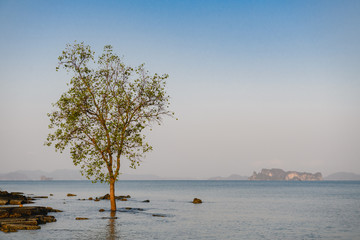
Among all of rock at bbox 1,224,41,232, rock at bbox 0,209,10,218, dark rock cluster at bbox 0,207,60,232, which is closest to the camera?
rock at bbox 1,224,41,232

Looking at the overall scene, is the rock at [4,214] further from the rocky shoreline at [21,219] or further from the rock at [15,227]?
the rock at [15,227]


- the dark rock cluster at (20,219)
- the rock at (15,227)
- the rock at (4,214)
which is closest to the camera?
the rock at (15,227)

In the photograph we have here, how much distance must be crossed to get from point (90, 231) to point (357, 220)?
125ft

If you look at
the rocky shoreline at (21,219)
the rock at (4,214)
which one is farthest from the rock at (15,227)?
the rock at (4,214)

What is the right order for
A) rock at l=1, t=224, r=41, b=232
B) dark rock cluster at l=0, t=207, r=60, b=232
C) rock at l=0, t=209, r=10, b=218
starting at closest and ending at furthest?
rock at l=1, t=224, r=41, b=232 → dark rock cluster at l=0, t=207, r=60, b=232 → rock at l=0, t=209, r=10, b=218

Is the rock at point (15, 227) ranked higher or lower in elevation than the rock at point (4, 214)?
lower

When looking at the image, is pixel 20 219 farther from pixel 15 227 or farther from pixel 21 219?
pixel 15 227

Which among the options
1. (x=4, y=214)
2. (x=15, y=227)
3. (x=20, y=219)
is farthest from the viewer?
(x=4, y=214)

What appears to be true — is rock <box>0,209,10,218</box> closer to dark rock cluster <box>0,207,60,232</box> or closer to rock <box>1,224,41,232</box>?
dark rock cluster <box>0,207,60,232</box>

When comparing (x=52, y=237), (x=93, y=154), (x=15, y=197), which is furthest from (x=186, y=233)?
(x=15, y=197)

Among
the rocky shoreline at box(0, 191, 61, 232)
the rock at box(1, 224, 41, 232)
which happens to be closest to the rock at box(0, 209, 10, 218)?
the rocky shoreline at box(0, 191, 61, 232)

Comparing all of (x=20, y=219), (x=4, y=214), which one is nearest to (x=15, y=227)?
(x=20, y=219)

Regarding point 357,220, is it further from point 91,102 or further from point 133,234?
point 91,102

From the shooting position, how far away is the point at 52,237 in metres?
33.5
